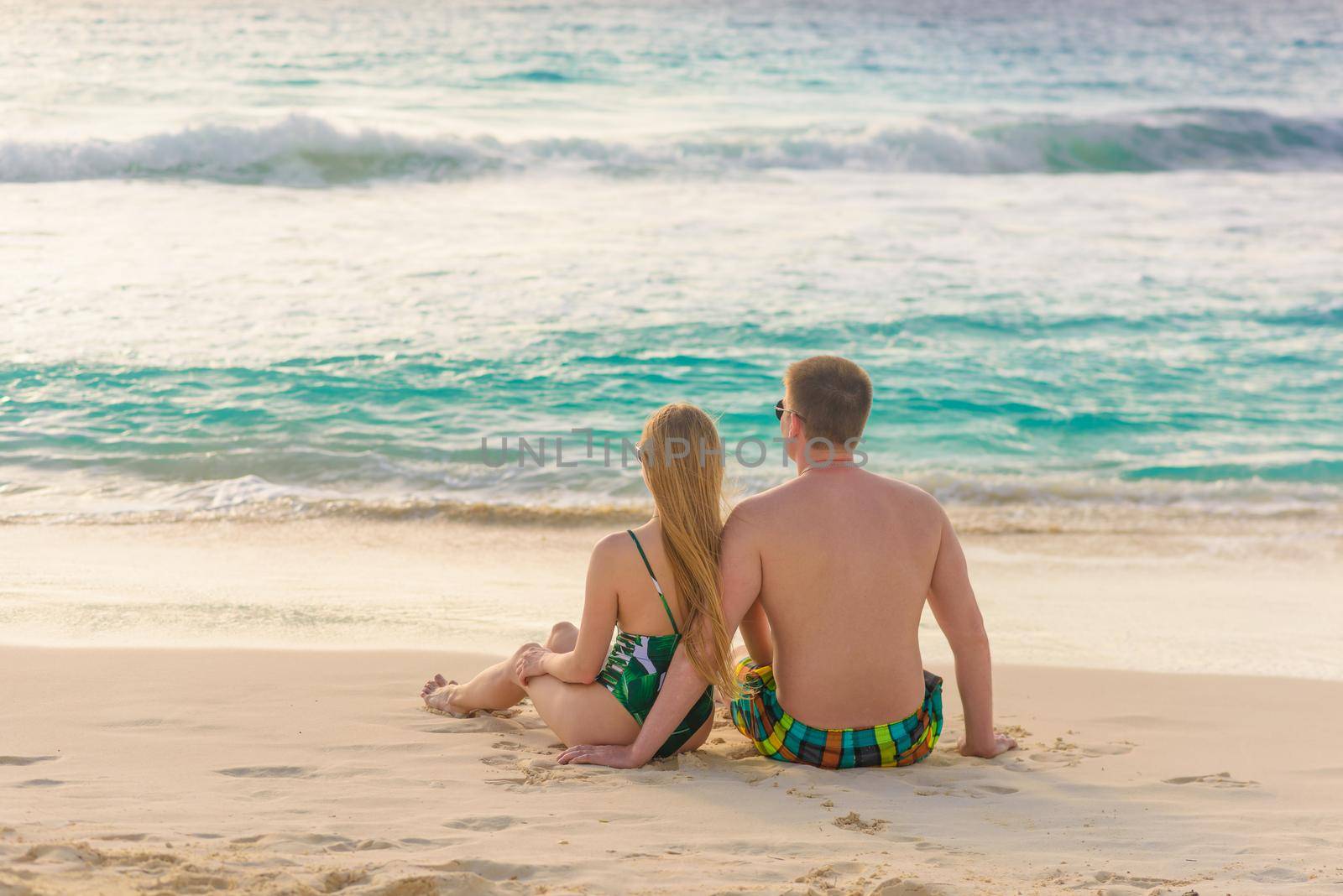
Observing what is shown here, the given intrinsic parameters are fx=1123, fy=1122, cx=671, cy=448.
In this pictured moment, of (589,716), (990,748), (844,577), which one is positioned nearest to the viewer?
(844,577)

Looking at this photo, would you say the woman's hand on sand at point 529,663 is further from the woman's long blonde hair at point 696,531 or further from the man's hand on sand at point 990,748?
the man's hand on sand at point 990,748

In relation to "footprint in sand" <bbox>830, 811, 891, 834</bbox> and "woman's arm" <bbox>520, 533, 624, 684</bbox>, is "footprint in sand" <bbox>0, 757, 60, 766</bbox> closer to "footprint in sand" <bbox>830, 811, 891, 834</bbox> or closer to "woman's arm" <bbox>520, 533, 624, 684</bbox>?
"woman's arm" <bbox>520, 533, 624, 684</bbox>

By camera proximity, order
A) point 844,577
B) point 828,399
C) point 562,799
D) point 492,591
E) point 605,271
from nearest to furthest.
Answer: point 562,799 → point 828,399 → point 844,577 → point 492,591 → point 605,271

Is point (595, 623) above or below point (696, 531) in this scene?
below

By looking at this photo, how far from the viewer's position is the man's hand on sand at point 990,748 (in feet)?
11.5

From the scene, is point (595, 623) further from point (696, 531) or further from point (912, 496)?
point (912, 496)

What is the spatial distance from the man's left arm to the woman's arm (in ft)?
0.69

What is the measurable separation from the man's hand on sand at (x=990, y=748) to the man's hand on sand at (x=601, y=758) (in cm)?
104

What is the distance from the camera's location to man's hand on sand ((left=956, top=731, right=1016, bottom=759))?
Result: 3.51 meters

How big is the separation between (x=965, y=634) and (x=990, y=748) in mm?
418

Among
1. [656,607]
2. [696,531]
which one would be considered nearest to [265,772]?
[656,607]

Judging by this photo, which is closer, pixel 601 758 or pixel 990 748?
pixel 601 758

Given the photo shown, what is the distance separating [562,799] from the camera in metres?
2.96

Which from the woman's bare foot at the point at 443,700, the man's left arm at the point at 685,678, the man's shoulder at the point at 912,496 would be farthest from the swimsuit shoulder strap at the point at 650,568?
the woman's bare foot at the point at 443,700
